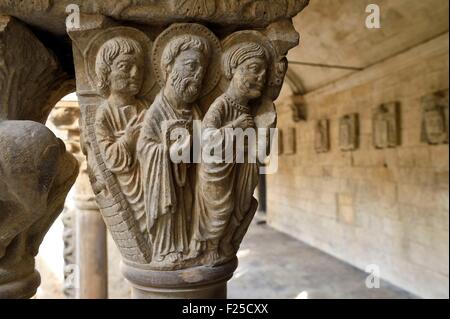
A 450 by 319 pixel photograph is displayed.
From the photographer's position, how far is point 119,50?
1109 millimetres

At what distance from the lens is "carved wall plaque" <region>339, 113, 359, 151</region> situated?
539cm

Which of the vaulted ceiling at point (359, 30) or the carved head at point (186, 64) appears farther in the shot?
the vaulted ceiling at point (359, 30)

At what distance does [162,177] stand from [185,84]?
0.28 meters

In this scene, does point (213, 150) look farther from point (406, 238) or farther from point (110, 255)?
point (406, 238)

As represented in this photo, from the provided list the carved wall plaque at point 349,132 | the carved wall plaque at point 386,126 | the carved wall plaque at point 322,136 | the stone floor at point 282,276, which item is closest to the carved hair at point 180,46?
the stone floor at point 282,276

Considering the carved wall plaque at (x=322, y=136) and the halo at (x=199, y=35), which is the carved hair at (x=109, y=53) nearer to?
the halo at (x=199, y=35)

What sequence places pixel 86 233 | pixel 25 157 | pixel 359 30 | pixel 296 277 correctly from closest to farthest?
pixel 25 157 < pixel 86 233 < pixel 359 30 < pixel 296 277

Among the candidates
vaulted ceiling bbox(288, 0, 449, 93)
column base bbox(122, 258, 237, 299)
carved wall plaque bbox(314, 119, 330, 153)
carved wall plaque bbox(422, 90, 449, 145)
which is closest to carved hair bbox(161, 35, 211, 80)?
column base bbox(122, 258, 237, 299)

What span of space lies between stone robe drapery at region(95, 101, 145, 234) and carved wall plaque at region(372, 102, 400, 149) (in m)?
4.06

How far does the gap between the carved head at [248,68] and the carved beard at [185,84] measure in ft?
0.41

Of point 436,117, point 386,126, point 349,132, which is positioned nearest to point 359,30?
point 386,126

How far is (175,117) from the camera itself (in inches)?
44.6

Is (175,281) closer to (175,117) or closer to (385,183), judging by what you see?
(175,117)

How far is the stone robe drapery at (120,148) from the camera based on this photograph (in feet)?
3.69
